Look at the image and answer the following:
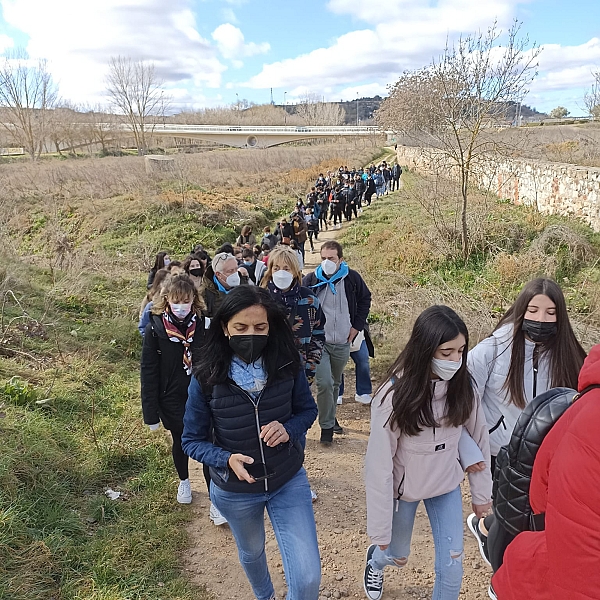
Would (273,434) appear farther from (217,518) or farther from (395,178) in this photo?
(395,178)

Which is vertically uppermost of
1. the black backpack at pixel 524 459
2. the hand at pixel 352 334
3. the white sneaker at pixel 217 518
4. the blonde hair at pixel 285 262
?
the blonde hair at pixel 285 262

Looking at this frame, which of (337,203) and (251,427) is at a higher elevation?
(337,203)

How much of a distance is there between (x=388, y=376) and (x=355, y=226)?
43.5 ft

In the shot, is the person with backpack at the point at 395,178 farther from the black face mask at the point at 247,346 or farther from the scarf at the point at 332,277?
the black face mask at the point at 247,346

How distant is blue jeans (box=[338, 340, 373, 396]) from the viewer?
212 inches

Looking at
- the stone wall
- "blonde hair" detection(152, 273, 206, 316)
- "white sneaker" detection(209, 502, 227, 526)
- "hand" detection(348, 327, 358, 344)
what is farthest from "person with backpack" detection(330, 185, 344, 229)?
"white sneaker" detection(209, 502, 227, 526)

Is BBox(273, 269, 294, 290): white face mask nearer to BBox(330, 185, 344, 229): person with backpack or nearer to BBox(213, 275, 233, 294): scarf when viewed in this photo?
BBox(213, 275, 233, 294): scarf

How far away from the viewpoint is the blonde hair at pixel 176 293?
11.6ft

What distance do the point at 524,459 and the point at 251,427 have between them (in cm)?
126

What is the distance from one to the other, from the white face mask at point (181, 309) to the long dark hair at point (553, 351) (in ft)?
7.31

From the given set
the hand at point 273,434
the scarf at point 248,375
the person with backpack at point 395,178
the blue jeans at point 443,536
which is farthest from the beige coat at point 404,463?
the person with backpack at point 395,178

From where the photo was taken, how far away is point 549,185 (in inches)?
461

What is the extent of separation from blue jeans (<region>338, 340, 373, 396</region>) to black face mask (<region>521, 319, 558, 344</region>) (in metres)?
2.53

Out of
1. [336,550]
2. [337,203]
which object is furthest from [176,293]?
[337,203]
